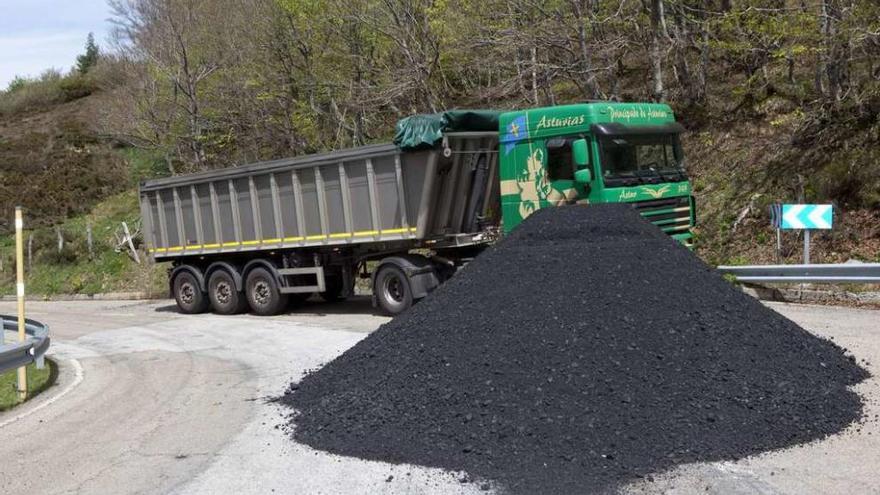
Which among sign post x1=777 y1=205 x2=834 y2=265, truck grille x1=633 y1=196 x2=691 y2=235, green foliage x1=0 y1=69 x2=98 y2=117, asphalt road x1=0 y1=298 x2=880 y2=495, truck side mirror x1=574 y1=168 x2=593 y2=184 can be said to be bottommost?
asphalt road x1=0 y1=298 x2=880 y2=495

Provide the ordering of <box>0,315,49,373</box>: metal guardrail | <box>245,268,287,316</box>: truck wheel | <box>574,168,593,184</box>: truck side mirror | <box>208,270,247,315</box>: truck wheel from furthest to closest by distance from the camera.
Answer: <box>208,270,247,315</box>: truck wheel, <box>245,268,287,316</box>: truck wheel, <box>574,168,593,184</box>: truck side mirror, <box>0,315,49,373</box>: metal guardrail

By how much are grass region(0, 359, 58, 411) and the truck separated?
5.13 metres

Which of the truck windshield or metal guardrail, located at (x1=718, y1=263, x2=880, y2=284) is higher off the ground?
the truck windshield

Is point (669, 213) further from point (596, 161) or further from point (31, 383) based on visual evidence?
point (31, 383)

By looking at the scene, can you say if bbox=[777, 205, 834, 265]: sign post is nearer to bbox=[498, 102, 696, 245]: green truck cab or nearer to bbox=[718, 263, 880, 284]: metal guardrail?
bbox=[718, 263, 880, 284]: metal guardrail

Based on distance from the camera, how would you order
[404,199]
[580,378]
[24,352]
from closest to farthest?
1. [580,378]
2. [24,352]
3. [404,199]

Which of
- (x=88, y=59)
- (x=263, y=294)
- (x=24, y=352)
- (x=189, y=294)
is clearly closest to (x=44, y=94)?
(x=88, y=59)

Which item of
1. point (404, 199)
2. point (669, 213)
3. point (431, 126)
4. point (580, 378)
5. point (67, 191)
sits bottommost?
point (580, 378)

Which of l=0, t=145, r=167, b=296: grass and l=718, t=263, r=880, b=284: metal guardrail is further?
l=0, t=145, r=167, b=296: grass

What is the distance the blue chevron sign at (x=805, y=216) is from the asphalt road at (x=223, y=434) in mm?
1673

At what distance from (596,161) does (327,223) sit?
5.29 metres

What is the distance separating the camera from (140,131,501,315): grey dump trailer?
13.2 meters

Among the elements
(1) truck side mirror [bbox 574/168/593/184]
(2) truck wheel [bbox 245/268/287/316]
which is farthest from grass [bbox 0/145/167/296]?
(1) truck side mirror [bbox 574/168/593/184]

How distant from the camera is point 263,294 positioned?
16047 mm
